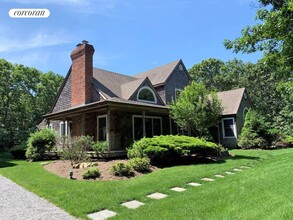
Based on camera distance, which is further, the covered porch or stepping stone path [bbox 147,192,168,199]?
the covered porch

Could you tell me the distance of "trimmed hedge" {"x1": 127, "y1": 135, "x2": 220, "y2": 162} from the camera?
10.9 meters

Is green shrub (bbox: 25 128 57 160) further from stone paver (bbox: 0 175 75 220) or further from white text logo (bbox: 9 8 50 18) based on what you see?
stone paver (bbox: 0 175 75 220)

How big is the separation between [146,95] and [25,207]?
12943mm

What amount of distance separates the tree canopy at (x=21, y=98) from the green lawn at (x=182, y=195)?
24.2 metres

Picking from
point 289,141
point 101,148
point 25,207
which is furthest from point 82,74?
point 289,141

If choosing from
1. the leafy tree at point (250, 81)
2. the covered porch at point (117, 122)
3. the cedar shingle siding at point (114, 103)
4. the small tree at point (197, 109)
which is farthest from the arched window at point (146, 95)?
the leafy tree at point (250, 81)

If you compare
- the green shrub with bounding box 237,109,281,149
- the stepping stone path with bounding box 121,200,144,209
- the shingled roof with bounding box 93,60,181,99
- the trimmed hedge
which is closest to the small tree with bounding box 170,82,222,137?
the trimmed hedge

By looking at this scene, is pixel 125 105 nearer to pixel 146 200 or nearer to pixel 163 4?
pixel 163 4

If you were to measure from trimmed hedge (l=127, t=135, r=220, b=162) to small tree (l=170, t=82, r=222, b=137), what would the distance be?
256 centimetres

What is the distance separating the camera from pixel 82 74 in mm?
→ 16969

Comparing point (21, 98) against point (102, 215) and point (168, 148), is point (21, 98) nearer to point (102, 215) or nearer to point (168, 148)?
point (168, 148)

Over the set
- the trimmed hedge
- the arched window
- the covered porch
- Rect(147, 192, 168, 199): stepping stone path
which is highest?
the arched window

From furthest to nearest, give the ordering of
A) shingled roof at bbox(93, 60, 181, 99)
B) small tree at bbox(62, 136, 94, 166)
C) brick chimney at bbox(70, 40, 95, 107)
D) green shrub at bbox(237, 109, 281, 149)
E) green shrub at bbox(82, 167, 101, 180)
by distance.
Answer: green shrub at bbox(237, 109, 281, 149)
shingled roof at bbox(93, 60, 181, 99)
brick chimney at bbox(70, 40, 95, 107)
small tree at bbox(62, 136, 94, 166)
green shrub at bbox(82, 167, 101, 180)

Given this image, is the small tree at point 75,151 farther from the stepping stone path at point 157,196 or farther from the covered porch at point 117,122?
the stepping stone path at point 157,196
